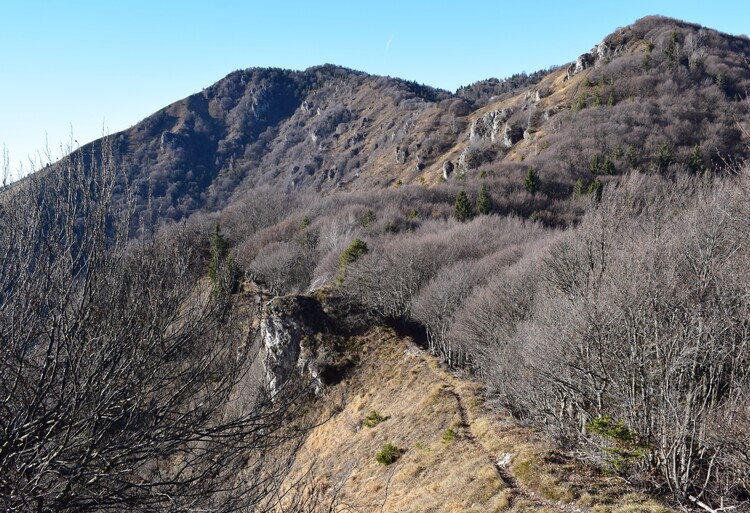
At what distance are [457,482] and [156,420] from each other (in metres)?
12.8

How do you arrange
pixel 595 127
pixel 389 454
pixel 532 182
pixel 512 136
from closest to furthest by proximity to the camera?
1. pixel 389 454
2. pixel 532 182
3. pixel 595 127
4. pixel 512 136

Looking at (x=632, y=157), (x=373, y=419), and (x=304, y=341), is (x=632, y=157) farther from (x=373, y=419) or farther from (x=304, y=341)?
(x=373, y=419)

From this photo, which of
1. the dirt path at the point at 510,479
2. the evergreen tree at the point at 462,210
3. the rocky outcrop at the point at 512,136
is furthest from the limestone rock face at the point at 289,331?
the rocky outcrop at the point at 512,136

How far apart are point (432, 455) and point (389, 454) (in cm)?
268

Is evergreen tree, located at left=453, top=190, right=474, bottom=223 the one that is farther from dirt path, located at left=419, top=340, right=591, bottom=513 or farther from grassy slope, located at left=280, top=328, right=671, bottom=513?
dirt path, located at left=419, top=340, right=591, bottom=513

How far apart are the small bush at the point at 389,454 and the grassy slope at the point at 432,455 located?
25 cm

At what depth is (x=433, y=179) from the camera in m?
104

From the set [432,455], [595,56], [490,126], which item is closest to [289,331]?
[432,455]

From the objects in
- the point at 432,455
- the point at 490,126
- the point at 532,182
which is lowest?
the point at 432,455

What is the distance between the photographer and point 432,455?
18.6 metres

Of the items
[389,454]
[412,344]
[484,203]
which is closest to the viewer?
[389,454]

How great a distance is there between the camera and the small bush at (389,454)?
2040cm

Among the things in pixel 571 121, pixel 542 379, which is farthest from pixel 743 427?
pixel 571 121

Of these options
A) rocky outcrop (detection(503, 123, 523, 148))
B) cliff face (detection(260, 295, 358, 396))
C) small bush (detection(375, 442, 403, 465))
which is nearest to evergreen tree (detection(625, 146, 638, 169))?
rocky outcrop (detection(503, 123, 523, 148))
